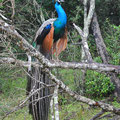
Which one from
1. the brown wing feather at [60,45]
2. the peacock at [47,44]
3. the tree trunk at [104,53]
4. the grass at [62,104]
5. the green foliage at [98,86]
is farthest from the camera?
the green foliage at [98,86]

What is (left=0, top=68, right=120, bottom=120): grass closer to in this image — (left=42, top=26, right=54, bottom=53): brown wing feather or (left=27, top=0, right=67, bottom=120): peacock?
(left=27, top=0, right=67, bottom=120): peacock

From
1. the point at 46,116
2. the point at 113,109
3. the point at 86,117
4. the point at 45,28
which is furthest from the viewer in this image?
the point at 86,117

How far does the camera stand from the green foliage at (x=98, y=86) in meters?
5.46

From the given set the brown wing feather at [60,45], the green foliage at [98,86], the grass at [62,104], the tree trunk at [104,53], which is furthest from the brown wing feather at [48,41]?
the green foliage at [98,86]

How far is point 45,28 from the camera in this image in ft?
12.8

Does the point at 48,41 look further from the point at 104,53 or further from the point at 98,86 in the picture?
the point at 104,53

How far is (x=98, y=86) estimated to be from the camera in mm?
5531

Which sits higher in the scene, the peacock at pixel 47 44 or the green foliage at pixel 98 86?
the peacock at pixel 47 44

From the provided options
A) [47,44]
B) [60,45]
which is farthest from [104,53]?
[47,44]

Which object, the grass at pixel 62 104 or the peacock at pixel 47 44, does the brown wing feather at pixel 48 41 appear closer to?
the peacock at pixel 47 44

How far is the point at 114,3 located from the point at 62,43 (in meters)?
7.31

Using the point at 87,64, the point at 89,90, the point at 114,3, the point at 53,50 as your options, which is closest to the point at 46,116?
the point at 53,50

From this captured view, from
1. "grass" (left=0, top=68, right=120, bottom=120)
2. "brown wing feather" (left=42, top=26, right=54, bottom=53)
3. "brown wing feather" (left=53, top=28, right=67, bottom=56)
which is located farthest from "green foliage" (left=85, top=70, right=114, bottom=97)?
"brown wing feather" (left=42, top=26, right=54, bottom=53)

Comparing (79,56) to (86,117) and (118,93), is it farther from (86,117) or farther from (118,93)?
(86,117)
